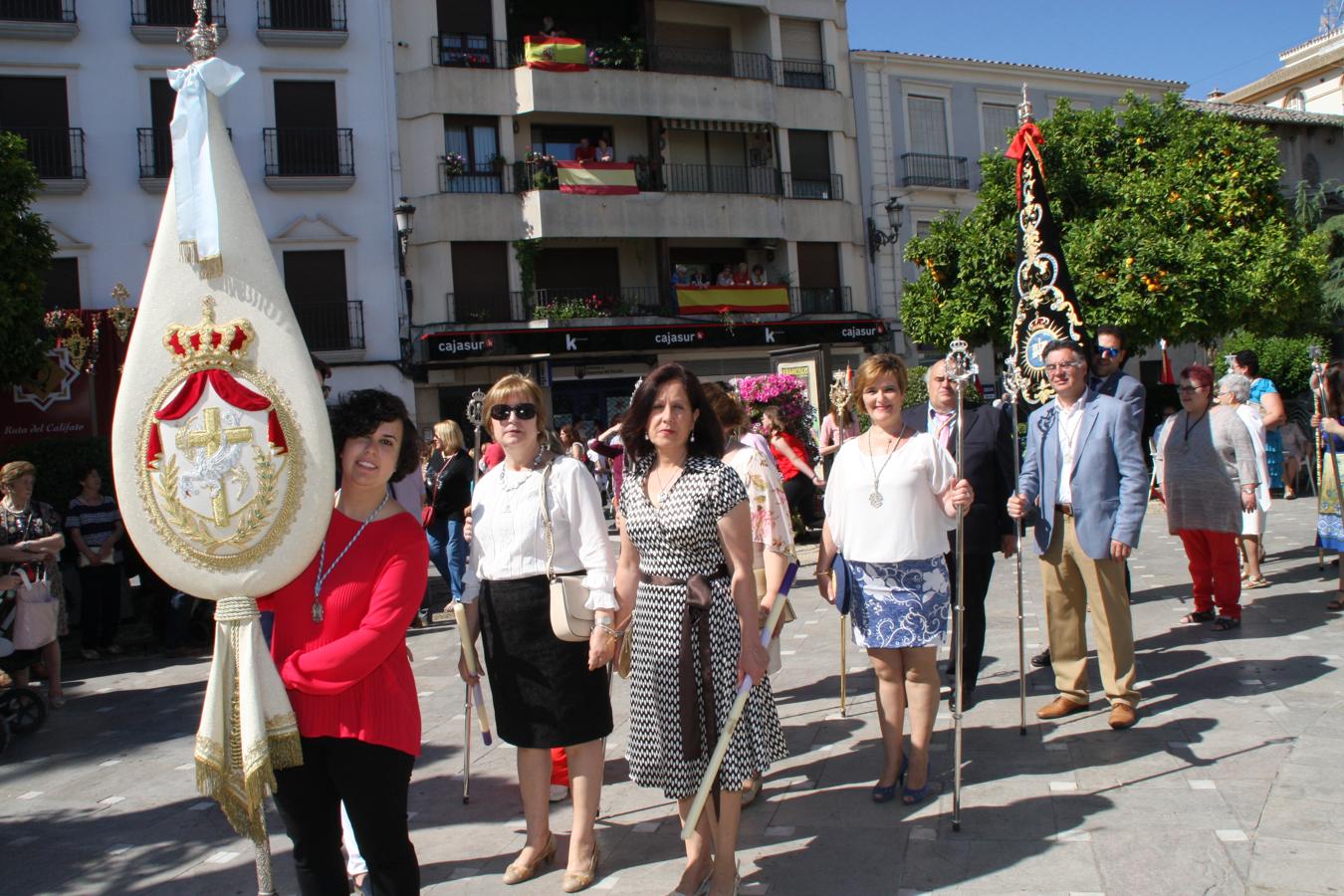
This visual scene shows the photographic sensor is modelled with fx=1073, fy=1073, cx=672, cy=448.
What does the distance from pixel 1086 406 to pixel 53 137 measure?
22162mm

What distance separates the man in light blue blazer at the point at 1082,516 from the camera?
5363 mm

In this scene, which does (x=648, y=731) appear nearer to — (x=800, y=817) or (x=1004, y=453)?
(x=800, y=817)

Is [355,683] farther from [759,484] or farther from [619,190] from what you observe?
[619,190]

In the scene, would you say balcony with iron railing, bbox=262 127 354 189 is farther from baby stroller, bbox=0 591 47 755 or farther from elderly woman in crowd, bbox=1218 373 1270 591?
elderly woman in crowd, bbox=1218 373 1270 591

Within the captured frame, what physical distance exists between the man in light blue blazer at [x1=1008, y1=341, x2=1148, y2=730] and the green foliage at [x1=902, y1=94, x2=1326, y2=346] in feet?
41.6

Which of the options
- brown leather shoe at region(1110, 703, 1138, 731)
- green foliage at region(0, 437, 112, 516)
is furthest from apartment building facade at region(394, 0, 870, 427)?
brown leather shoe at region(1110, 703, 1138, 731)

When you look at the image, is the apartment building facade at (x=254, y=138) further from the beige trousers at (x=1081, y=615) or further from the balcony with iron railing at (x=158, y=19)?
the beige trousers at (x=1081, y=615)

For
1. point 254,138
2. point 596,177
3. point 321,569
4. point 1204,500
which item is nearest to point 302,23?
point 254,138

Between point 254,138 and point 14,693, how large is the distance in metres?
18.0

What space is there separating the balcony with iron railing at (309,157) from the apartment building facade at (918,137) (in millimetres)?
12870

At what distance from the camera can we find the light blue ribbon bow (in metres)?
3.15

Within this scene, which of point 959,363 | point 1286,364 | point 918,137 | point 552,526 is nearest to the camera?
point 552,526

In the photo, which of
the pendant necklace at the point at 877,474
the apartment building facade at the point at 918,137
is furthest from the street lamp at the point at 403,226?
the pendant necklace at the point at 877,474

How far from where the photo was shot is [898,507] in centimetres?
455
